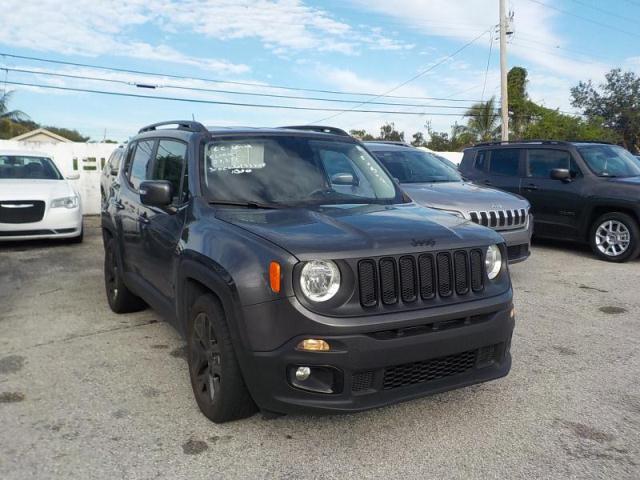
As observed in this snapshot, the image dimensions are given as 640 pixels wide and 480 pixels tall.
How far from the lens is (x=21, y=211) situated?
9.23 metres

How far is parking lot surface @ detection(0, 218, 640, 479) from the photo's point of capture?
2.92 m

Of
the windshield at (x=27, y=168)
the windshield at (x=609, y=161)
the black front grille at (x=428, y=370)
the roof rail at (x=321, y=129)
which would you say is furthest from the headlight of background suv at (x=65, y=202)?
the windshield at (x=609, y=161)

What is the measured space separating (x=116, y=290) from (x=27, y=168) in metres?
6.02

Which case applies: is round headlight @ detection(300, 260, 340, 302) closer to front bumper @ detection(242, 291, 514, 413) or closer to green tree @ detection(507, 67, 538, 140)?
front bumper @ detection(242, 291, 514, 413)

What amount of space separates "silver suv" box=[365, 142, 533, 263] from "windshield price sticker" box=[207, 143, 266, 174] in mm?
3287

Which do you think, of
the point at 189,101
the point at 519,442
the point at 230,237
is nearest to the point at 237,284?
the point at 230,237

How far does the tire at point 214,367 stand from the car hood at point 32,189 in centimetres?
694

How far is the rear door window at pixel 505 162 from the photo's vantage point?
9.80m

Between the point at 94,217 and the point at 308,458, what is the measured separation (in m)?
13.3

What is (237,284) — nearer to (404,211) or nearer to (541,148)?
(404,211)

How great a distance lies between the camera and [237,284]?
9.71 ft

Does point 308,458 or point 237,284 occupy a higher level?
point 237,284

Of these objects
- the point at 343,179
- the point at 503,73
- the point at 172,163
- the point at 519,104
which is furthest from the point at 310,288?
the point at 519,104

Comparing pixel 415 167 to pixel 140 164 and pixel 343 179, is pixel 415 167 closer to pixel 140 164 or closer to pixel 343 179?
pixel 343 179
